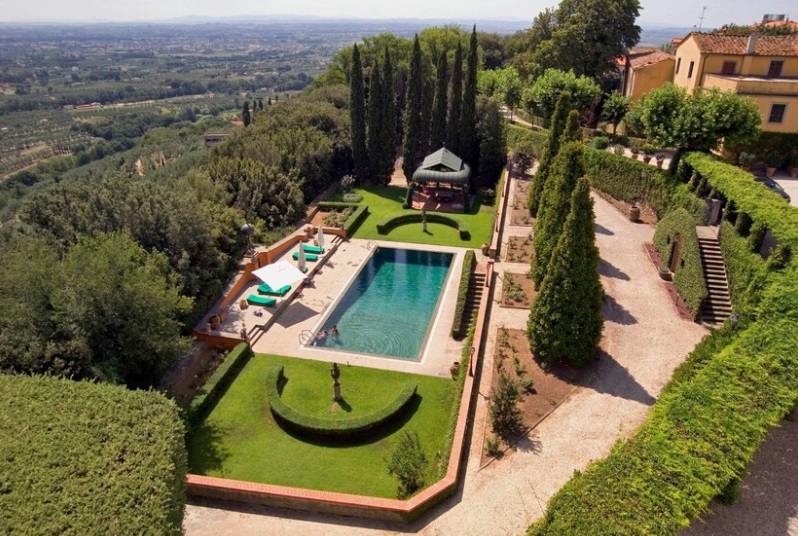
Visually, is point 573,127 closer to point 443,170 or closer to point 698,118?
point 698,118

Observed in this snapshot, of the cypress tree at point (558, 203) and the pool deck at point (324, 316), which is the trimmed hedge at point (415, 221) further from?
the cypress tree at point (558, 203)

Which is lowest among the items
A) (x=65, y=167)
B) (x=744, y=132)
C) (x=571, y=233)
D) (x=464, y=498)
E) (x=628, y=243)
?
(x=65, y=167)

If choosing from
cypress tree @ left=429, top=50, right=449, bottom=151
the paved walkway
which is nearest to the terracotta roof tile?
cypress tree @ left=429, top=50, right=449, bottom=151

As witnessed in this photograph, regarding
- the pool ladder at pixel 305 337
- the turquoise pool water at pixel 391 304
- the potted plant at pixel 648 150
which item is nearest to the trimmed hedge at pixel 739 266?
the turquoise pool water at pixel 391 304

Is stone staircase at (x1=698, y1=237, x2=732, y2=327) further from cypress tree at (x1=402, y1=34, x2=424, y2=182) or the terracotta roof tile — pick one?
cypress tree at (x1=402, y1=34, x2=424, y2=182)

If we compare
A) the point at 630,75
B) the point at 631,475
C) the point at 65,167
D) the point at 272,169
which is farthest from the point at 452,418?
the point at 65,167

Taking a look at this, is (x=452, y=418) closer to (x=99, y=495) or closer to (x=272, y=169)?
(x=99, y=495)
